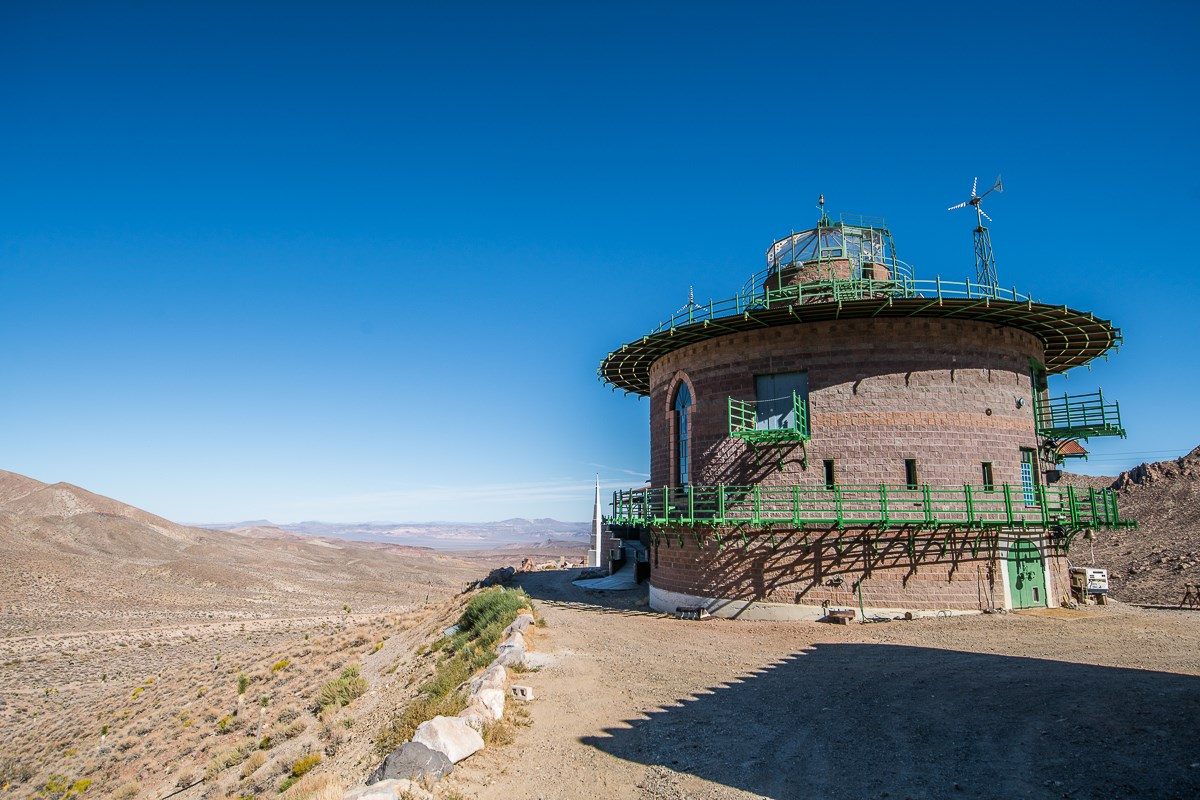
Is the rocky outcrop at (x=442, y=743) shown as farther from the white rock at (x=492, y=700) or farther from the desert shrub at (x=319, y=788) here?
the desert shrub at (x=319, y=788)

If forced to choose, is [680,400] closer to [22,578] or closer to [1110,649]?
[1110,649]

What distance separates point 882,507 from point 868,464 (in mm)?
1436

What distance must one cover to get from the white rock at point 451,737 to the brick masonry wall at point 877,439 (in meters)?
12.0

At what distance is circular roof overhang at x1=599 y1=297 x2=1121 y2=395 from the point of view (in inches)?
745

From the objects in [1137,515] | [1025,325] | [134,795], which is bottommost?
[134,795]

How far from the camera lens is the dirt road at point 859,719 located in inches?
298

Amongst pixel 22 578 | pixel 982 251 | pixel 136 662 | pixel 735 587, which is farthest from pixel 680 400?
pixel 22 578

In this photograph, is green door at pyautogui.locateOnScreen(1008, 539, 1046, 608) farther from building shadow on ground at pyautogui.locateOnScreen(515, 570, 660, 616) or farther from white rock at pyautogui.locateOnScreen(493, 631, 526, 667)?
white rock at pyautogui.locateOnScreen(493, 631, 526, 667)

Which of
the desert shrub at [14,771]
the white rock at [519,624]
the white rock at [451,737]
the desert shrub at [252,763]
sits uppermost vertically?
the white rock at [519,624]

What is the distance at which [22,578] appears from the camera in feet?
163

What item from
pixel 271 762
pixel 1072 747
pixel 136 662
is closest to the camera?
pixel 1072 747

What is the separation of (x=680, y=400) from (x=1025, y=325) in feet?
35.1

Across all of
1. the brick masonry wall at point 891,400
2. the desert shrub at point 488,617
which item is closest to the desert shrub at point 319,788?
the desert shrub at point 488,617

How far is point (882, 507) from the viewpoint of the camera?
18.3 metres
